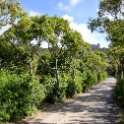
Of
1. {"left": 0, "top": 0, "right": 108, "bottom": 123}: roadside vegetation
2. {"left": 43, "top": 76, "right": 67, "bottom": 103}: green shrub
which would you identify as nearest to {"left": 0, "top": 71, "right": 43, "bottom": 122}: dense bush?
{"left": 0, "top": 0, "right": 108, "bottom": 123}: roadside vegetation

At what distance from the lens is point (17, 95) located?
1042 centimetres

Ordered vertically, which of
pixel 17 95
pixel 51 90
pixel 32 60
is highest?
pixel 32 60

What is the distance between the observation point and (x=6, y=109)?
975cm

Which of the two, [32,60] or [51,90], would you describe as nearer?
[32,60]

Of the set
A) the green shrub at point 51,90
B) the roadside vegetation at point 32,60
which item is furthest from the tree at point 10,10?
the green shrub at point 51,90

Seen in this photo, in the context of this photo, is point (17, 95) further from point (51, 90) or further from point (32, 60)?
point (51, 90)

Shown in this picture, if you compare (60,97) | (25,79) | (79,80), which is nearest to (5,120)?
(25,79)

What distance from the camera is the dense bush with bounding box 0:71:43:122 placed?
9539mm

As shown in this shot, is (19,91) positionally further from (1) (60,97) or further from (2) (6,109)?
(1) (60,97)

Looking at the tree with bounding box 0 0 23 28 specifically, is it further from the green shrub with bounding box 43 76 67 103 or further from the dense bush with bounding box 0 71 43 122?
the green shrub with bounding box 43 76 67 103

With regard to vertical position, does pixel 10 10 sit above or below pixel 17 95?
above

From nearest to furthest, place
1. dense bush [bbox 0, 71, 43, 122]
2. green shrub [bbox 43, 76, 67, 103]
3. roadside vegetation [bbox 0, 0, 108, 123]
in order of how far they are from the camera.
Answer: roadside vegetation [bbox 0, 0, 108, 123]
dense bush [bbox 0, 71, 43, 122]
green shrub [bbox 43, 76, 67, 103]

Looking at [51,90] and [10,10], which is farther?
[51,90]

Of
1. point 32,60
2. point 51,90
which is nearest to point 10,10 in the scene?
point 32,60
